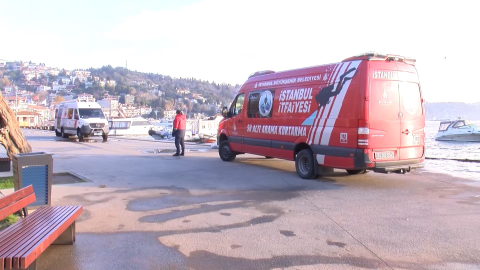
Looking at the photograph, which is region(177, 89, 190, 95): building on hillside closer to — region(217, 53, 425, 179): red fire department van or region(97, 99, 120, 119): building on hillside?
region(97, 99, 120, 119): building on hillside

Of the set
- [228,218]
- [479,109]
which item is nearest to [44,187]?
[228,218]

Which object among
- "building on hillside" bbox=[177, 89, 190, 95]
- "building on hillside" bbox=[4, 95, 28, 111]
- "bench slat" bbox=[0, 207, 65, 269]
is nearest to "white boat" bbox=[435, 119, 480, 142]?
"bench slat" bbox=[0, 207, 65, 269]

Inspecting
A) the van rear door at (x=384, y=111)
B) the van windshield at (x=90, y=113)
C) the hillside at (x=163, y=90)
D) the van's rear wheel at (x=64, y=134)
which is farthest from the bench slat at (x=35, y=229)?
Result: the hillside at (x=163, y=90)

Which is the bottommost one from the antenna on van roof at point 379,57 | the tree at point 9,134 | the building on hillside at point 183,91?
the tree at point 9,134

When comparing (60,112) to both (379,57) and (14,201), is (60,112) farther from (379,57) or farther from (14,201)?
(14,201)

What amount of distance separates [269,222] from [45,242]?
10.6 feet

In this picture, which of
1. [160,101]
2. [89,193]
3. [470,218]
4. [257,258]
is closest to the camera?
[257,258]

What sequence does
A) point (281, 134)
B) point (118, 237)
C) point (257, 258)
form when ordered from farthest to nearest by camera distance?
1. point (281, 134)
2. point (118, 237)
3. point (257, 258)

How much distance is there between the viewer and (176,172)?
36.1 ft

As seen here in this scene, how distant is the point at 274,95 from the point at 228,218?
549cm

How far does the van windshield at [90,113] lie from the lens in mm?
24969

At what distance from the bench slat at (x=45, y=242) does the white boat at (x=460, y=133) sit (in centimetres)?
4954

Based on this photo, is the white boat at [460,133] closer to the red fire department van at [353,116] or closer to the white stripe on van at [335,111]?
the red fire department van at [353,116]

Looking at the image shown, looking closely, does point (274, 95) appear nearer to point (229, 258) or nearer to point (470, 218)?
point (470, 218)
